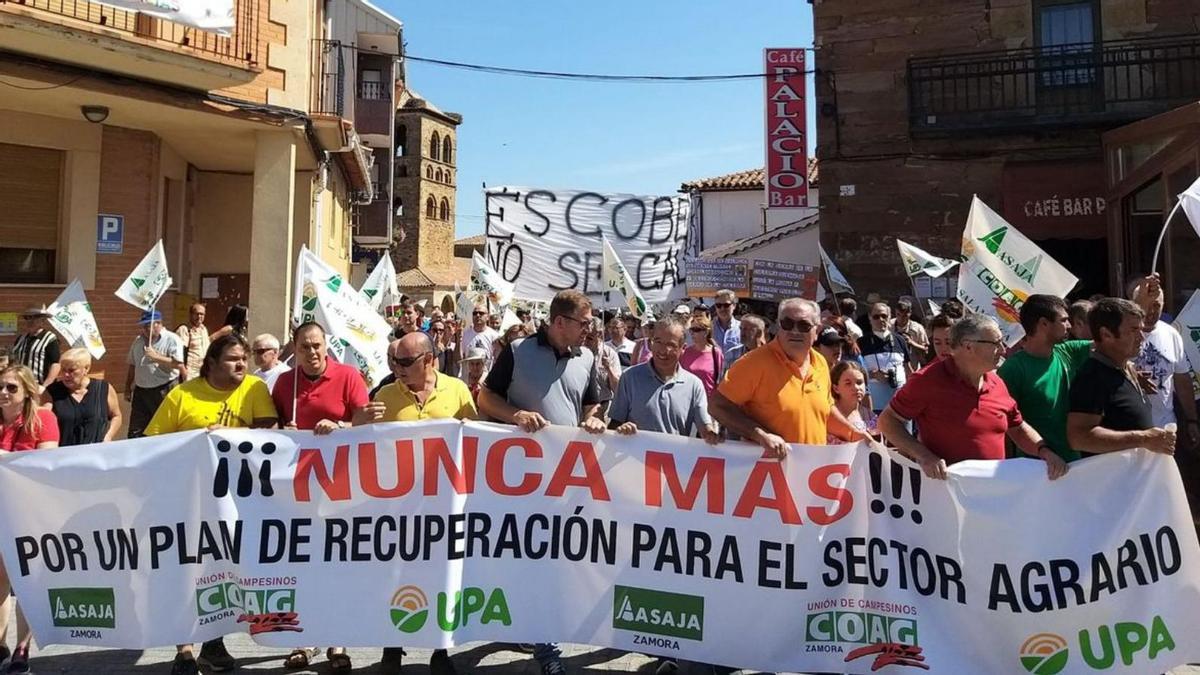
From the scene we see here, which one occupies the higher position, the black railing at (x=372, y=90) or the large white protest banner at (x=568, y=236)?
the black railing at (x=372, y=90)

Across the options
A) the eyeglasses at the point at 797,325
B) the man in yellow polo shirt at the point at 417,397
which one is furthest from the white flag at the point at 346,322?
the eyeglasses at the point at 797,325

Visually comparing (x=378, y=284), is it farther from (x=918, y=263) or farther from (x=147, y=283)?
(x=918, y=263)

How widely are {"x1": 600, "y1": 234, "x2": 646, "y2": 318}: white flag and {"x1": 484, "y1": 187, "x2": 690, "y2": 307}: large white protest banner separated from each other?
1.11 ft

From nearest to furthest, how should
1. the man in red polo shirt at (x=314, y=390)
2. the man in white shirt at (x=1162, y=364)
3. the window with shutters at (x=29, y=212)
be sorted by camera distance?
the man in red polo shirt at (x=314, y=390), the man in white shirt at (x=1162, y=364), the window with shutters at (x=29, y=212)

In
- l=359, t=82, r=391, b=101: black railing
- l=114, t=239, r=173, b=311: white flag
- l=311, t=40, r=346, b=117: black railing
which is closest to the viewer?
l=114, t=239, r=173, b=311: white flag

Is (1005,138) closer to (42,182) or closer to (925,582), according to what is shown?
(925,582)

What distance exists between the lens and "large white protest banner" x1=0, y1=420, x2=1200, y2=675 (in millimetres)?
3850

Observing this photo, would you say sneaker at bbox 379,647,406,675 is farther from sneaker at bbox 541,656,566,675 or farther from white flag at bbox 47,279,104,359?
white flag at bbox 47,279,104,359

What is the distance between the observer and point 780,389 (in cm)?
419

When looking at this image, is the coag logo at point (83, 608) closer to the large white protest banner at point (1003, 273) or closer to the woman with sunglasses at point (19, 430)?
the woman with sunglasses at point (19, 430)

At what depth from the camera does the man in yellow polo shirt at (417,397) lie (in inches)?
171

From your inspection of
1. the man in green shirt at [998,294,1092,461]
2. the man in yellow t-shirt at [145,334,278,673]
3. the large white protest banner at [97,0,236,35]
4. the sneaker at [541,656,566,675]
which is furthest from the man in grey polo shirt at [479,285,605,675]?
the large white protest banner at [97,0,236,35]

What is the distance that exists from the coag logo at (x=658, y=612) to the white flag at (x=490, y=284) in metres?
8.37

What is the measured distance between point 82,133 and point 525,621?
376 inches
